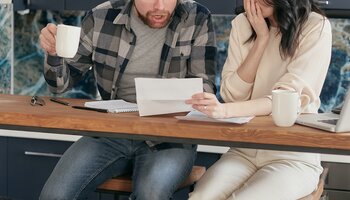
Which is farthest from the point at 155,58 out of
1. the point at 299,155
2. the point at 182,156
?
the point at 299,155

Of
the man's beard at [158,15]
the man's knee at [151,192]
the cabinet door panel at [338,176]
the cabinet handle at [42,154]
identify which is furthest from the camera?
the cabinet handle at [42,154]

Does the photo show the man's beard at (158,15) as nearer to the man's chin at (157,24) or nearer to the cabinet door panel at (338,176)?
the man's chin at (157,24)

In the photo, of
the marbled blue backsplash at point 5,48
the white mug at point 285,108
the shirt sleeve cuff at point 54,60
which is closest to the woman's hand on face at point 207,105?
the white mug at point 285,108

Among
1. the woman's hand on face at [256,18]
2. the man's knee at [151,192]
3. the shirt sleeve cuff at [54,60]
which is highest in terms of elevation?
the woman's hand on face at [256,18]

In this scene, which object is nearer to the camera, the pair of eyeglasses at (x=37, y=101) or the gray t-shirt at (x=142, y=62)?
the pair of eyeglasses at (x=37, y=101)

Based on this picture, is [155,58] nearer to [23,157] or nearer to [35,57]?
[23,157]

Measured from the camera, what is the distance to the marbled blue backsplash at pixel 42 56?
3492mm

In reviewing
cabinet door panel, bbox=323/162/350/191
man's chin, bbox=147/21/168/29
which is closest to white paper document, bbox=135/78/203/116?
man's chin, bbox=147/21/168/29

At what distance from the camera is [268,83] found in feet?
7.55

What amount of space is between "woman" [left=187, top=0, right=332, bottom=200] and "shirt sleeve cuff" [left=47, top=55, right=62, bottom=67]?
0.59m

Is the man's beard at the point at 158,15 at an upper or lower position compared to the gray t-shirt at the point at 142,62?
upper

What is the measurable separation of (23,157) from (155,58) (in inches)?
45.7

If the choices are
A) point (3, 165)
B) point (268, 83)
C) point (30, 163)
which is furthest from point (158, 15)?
point (3, 165)

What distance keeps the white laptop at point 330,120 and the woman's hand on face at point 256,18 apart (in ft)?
1.28
